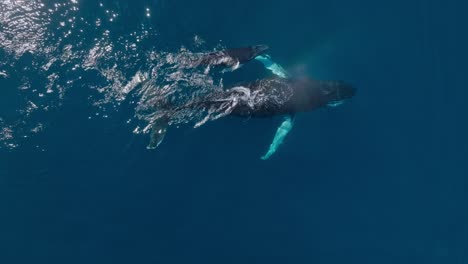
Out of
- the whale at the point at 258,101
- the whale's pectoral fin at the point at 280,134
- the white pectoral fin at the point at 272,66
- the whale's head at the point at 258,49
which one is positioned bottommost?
the whale's pectoral fin at the point at 280,134

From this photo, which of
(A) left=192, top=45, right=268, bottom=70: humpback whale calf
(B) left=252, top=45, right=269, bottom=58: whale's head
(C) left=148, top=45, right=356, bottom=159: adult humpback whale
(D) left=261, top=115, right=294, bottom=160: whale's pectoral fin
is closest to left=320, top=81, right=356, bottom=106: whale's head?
(C) left=148, top=45, right=356, bottom=159: adult humpback whale

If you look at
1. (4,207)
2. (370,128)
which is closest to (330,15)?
(370,128)

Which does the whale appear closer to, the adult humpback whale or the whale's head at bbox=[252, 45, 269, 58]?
the adult humpback whale

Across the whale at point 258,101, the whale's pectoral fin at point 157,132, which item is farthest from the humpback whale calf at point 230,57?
the whale's pectoral fin at point 157,132

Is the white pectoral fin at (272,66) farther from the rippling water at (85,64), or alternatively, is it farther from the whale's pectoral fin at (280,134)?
the rippling water at (85,64)

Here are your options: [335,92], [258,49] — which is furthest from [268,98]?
[335,92]

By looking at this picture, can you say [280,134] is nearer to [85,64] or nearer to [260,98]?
[260,98]

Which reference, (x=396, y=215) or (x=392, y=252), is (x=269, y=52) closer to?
(x=396, y=215)
